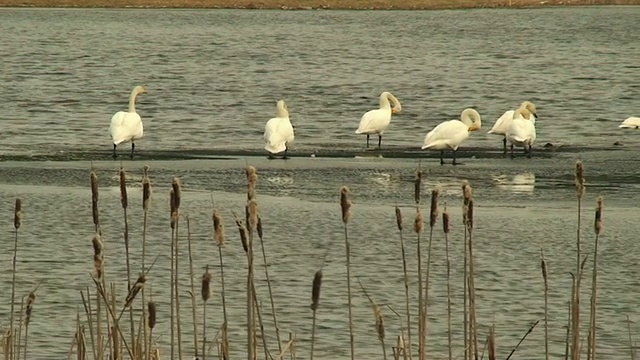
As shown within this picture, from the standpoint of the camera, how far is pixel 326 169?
1627 cm

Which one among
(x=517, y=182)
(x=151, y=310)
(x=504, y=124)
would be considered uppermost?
(x=151, y=310)

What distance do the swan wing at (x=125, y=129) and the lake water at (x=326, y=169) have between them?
14.3 inches

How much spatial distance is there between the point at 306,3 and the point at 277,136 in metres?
60.3

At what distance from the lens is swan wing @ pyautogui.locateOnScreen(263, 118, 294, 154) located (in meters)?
17.3

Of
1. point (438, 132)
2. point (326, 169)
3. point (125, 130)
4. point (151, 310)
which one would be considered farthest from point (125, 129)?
point (151, 310)

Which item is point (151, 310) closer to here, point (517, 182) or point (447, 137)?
point (517, 182)

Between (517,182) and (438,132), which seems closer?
(517,182)

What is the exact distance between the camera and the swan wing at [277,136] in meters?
17.3

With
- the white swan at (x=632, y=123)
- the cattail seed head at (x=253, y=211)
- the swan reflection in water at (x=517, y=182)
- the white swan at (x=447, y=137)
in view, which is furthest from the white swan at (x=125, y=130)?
the cattail seed head at (x=253, y=211)

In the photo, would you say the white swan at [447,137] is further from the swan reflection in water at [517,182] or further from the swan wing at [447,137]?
the swan reflection in water at [517,182]

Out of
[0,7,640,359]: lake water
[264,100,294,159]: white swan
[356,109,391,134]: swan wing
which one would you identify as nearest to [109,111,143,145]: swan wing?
[0,7,640,359]: lake water

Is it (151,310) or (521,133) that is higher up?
(151,310)

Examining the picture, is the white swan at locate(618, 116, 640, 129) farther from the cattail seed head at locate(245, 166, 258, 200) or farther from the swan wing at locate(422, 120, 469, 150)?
the cattail seed head at locate(245, 166, 258, 200)

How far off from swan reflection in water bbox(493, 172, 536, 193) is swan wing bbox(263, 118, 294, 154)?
2646 millimetres
